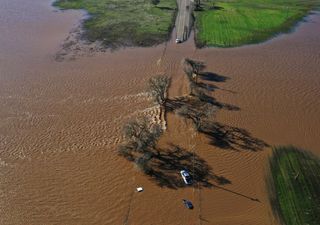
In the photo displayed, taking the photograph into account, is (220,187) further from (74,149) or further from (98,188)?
(74,149)

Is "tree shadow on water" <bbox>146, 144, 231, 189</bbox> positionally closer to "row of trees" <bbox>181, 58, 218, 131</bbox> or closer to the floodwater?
the floodwater

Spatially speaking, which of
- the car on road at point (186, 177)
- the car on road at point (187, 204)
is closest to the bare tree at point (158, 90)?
the car on road at point (186, 177)

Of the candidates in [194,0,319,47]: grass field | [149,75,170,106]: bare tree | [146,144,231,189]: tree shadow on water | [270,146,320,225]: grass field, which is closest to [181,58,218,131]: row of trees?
[149,75,170,106]: bare tree

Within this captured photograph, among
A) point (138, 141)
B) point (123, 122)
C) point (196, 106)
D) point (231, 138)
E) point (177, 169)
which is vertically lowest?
point (177, 169)

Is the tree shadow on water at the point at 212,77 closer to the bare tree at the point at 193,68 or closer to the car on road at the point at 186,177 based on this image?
the bare tree at the point at 193,68

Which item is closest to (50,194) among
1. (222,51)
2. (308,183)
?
(308,183)

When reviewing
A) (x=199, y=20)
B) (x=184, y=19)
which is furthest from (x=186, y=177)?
(x=184, y=19)

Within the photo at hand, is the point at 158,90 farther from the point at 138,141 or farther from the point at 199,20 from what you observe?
the point at 199,20
